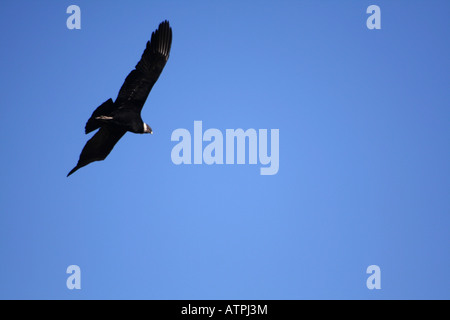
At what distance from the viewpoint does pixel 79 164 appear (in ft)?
60.7

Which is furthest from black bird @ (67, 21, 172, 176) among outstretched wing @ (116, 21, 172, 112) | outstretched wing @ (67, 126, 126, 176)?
outstretched wing @ (67, 126, 126, 176)

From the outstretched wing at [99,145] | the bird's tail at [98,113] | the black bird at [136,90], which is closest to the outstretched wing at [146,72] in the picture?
the black bird at [136,90]

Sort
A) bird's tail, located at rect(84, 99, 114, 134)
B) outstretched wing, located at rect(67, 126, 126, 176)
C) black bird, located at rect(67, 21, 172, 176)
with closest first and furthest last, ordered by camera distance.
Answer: bird's tail, located at rect(84, 99, 114, 134) → black bird, located at rect(67, 21, 172, 176) → outstretched wing, located at rect(67, 126, 126, 176)

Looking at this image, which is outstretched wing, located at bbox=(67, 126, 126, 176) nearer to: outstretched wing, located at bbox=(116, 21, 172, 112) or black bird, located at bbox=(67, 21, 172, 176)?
black bird, located at bbox=(67, 21, 172, 176)

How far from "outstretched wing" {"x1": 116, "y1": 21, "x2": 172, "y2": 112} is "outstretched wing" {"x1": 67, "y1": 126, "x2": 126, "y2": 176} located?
115cm

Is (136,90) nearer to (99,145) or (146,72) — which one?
(146,72)

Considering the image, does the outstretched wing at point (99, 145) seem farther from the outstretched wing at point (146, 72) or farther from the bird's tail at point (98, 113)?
the outstretched wing at point (146, 72)

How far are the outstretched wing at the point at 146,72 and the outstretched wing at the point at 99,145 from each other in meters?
1.15

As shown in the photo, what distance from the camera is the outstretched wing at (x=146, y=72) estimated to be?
17469 millimetres

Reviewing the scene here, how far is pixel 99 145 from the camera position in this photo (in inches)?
734

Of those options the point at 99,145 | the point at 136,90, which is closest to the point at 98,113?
the point at 136,90

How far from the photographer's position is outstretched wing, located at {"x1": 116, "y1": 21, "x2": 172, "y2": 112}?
17.5 meters
